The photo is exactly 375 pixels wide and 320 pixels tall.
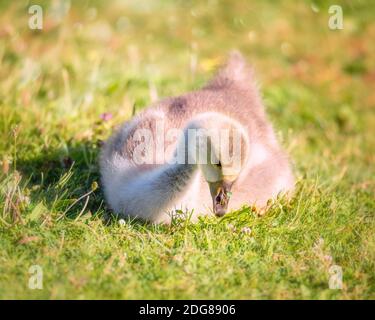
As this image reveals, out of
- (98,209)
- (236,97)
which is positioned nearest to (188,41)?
(236,97)

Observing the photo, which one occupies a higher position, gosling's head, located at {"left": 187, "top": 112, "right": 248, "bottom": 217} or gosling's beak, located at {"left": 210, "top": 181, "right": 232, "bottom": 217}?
gosling's head, located at {"left": 187, "top": 112, "right": 248, "bottom": 217}

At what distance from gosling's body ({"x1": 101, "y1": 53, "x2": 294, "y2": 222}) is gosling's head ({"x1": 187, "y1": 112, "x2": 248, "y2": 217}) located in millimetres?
57

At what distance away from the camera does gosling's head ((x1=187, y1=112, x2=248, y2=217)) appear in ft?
10.2

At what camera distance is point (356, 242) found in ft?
11.5

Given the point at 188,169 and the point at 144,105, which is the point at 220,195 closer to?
the point at 188,169

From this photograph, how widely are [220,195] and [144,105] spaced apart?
2.13m

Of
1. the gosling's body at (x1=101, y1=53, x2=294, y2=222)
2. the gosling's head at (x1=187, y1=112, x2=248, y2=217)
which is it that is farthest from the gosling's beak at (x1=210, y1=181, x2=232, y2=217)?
the gosling's body at (x1=101, y1=53, x2=294, y2=222)

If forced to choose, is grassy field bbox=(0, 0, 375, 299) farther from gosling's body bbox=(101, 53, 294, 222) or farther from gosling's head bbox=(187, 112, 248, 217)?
gosling's head bbox=(187, 112, 248, 217)

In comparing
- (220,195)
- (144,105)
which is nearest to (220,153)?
(220,195)

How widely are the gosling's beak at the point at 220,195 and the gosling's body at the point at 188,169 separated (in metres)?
0.13

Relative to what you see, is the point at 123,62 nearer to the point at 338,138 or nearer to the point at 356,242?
the point at 338,138

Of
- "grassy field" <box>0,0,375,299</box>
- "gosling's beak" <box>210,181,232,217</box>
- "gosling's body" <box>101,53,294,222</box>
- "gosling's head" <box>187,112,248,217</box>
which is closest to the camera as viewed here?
"grassy field" <box>0,0,375,299</box>

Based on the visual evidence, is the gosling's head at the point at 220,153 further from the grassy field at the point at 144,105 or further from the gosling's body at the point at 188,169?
the grassy field at the point at 144,105

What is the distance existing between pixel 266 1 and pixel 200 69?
8.31 feet
